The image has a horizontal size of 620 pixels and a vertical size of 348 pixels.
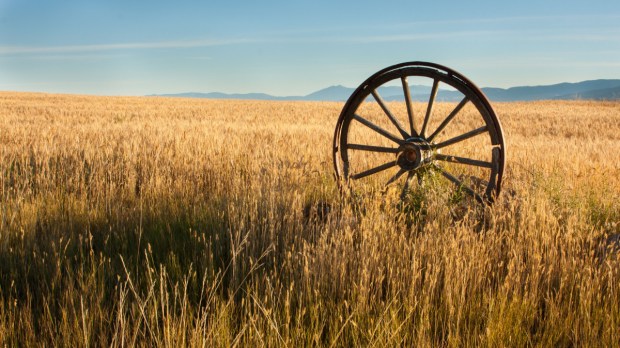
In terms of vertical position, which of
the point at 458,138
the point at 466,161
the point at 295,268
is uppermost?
the point at 458,138

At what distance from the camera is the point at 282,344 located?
2348mm

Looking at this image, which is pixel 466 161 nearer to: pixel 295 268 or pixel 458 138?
pixel 458 138

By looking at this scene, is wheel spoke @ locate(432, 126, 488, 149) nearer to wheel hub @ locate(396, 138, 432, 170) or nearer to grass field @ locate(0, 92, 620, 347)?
wheel hub @ locate(396, 138, 432, 170)

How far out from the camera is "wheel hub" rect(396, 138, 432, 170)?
486 centimetres

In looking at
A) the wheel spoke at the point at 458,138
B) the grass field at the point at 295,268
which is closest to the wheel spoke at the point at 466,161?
the wheel spoke at the point at 458,138

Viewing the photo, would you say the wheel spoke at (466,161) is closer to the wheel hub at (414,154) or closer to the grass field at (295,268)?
the wheel hub at (414,154)

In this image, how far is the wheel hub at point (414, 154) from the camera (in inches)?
191

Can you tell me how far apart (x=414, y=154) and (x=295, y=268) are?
8.14ft

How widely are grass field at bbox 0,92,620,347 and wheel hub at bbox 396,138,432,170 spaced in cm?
73

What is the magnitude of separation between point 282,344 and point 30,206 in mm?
3424

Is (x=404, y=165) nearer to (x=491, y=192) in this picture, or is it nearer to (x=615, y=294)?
(x=491, y=192)

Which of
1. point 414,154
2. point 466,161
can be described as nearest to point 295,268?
point 414,154

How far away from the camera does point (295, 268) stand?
288 cm

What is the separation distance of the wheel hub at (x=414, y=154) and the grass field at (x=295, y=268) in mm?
733
